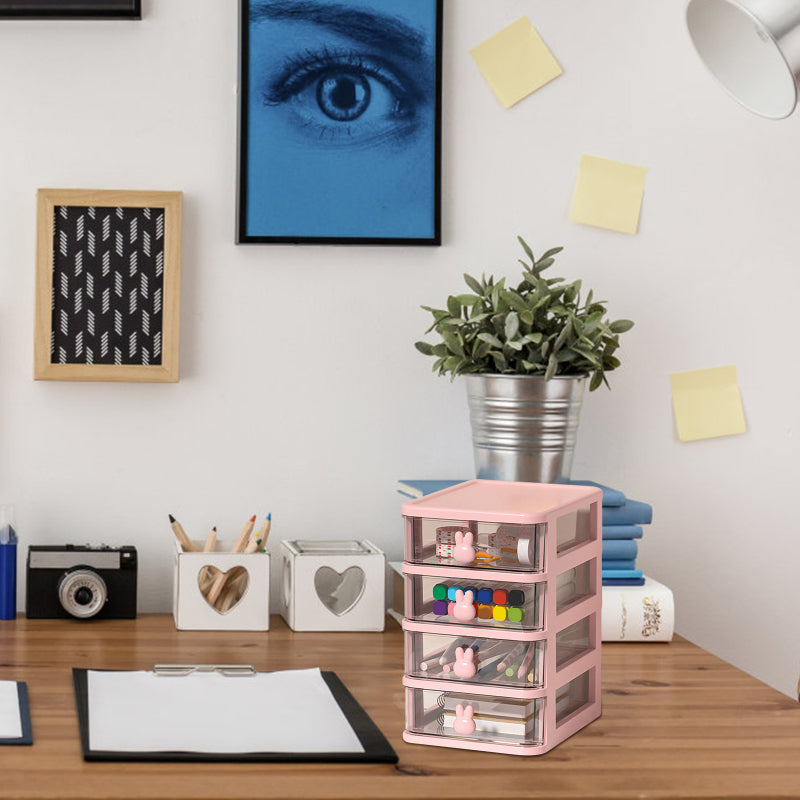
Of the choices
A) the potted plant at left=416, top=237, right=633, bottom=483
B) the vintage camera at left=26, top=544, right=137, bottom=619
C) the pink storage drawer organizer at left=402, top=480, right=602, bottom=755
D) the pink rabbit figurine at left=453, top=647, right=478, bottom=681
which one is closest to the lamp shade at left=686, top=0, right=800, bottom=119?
the potted plant at left=416, top=237, right=633, bottom=483

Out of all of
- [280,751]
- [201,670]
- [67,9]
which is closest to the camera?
[280,751]

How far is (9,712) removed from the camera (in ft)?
3.09

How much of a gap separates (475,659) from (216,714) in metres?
0.24

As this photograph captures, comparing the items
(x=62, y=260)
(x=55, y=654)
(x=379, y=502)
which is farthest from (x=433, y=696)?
(x=62, y=260)

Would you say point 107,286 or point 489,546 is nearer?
point 489,546

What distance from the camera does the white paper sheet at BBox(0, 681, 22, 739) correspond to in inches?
34.9

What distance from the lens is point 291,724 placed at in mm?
934

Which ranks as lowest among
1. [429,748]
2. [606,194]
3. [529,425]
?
[429,748]

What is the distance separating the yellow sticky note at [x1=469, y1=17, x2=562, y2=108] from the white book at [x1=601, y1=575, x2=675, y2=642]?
0.68m

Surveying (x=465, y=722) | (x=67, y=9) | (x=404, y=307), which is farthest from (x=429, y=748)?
(x=67, y=9)

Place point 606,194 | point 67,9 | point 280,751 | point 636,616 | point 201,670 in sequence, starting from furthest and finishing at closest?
point 606,194 < point 67,9 < point 636,616 < point 201,670 < point 280,751

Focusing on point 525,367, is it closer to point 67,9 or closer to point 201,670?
point 201,670

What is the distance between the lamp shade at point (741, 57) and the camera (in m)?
1.13

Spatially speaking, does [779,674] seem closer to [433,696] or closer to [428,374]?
[428,374]
